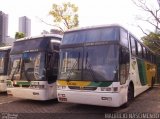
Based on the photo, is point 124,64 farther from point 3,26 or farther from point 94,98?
point 3,26

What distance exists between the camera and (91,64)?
30.1 ft

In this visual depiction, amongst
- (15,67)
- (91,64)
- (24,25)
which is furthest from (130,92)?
(24,25)

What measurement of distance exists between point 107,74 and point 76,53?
4.86ft

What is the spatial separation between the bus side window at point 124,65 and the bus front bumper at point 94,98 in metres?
0.73

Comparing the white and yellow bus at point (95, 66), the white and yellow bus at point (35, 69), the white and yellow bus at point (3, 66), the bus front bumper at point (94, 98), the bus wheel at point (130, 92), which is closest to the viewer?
the bus front bumper at point (94, 98)

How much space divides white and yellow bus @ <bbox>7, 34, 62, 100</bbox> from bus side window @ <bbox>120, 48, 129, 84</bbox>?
3.22 m

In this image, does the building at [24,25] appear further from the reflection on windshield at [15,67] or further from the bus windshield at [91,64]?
the bus windshield at [91,64]

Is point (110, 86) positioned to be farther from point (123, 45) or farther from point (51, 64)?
point (51, 64)

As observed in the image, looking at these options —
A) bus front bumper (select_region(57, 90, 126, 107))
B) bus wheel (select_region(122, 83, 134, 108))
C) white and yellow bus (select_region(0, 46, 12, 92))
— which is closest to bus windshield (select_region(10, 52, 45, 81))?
bus front bumper (select_region(57, 90, 126, 107))

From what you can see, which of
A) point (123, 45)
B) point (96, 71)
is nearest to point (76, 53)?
point (96, 71)

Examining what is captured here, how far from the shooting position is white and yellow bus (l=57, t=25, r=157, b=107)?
880 cm

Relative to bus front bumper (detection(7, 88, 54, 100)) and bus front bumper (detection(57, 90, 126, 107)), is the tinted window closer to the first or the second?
bus front bumper (detection(57, 90, 126, 107))

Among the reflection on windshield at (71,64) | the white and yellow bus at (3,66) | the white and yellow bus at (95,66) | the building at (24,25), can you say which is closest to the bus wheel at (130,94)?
the white and yellow bus at (95,66)

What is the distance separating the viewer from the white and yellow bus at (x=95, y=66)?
8.80 meters
